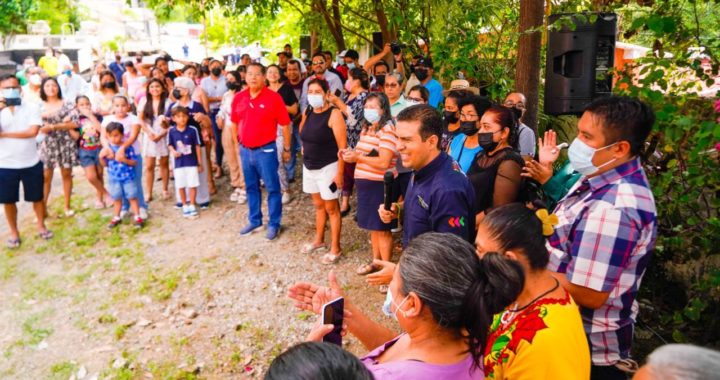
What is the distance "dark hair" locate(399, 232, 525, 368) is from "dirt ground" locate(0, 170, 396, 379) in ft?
8.89

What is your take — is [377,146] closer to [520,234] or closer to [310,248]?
[310,248]

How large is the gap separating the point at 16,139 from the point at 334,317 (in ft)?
20.0

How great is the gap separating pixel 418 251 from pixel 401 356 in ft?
1.18

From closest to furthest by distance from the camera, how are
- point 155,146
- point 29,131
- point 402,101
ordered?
point 402,101, point 29,131, point 155,146

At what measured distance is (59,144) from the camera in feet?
24.3

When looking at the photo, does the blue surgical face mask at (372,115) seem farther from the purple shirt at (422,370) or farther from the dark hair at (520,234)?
the purple shirt at (422,370)

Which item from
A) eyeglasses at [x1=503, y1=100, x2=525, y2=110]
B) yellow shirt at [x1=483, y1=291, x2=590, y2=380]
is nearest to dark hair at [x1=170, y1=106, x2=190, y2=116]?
eyeglasses at [x1=503, y1=100, x2=525, y2=110]

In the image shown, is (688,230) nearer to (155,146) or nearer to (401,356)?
(401,356)

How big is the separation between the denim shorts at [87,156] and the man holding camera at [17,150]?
723 mm

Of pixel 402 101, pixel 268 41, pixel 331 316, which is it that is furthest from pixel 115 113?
pixel 268 41

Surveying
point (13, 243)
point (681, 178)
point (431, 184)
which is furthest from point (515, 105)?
point (13, 243)

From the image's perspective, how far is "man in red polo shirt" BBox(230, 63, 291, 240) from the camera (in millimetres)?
6168

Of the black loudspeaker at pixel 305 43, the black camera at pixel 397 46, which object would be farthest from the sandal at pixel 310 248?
the black loudspeaker at pixel 305 43

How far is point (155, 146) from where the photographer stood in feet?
26.1
